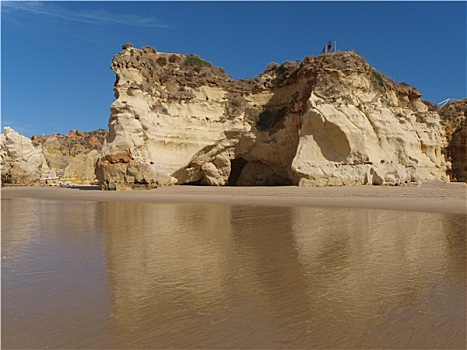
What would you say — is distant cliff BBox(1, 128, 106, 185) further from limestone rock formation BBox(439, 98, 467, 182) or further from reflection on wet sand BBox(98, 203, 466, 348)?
limestone rock formation BBox(439, 98, 467, 182)

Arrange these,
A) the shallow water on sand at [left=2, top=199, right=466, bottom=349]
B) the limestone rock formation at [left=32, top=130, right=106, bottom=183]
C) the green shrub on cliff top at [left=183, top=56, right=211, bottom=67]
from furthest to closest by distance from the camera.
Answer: the limestone rock formation at [left=32, top=130, right=106, bottom=183] < the green shrub on cliff top at [left=183, top=56, right=211, bottom=67] < the shallow water on sand at [left=2, top=199, right=466, bottom=349]

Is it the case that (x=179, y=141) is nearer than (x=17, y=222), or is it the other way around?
(x=17, y=222)

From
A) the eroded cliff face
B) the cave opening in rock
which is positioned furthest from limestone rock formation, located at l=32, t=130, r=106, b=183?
the eroded cliff face

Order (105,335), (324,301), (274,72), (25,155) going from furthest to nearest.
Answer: (25,155), (274,72), (324,301), (105,335)

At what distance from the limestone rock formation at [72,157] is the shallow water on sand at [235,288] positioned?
3692cm

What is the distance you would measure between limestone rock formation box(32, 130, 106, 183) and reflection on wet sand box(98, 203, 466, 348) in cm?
3705

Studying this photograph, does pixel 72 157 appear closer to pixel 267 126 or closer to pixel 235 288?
pixel 267 126

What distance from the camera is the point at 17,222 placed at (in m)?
8.98

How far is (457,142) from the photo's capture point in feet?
78.4

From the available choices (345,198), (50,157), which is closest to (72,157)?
(50,157)

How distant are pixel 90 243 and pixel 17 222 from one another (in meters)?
4.04

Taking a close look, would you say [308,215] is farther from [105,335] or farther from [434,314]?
[105,335]

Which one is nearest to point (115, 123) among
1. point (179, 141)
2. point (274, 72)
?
point (179, 141)

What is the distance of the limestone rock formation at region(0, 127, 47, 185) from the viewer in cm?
2955
